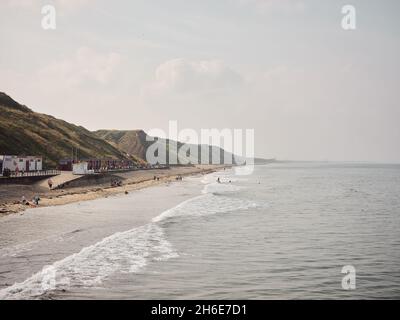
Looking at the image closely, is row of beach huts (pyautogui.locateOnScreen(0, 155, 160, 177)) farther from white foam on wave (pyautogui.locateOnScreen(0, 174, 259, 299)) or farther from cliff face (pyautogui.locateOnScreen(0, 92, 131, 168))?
white foam on wave (pyautogui.locateOnScreen(0, 174, 259, 299))

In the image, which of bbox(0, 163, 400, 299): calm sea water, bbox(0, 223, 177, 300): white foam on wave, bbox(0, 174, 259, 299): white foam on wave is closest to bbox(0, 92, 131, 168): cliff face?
bbox(0, 163, 400, 299): calm sea water

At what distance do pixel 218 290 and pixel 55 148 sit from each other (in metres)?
108

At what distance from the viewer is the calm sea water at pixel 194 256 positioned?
16828 mm

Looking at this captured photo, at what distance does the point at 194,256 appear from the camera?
22828 mm

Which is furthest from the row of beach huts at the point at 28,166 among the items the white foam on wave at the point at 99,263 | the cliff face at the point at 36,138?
the white foam on wave at the point at 99,263

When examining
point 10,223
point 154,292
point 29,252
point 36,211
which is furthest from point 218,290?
point 36,211

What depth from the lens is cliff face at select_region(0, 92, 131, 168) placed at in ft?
339

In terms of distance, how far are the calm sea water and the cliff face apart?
70.1 meters

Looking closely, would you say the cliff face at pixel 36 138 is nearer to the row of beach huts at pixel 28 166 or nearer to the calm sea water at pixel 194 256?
the row of beach huts at pixel 28 166

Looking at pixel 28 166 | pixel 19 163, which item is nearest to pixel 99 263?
pixel 19 163

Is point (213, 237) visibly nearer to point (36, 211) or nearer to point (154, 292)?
point (154, 292)

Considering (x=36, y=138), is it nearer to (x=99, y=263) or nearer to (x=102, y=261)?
(x=102, y=261)

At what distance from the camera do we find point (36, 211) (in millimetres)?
40344

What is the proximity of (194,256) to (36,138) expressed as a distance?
103098 mm
